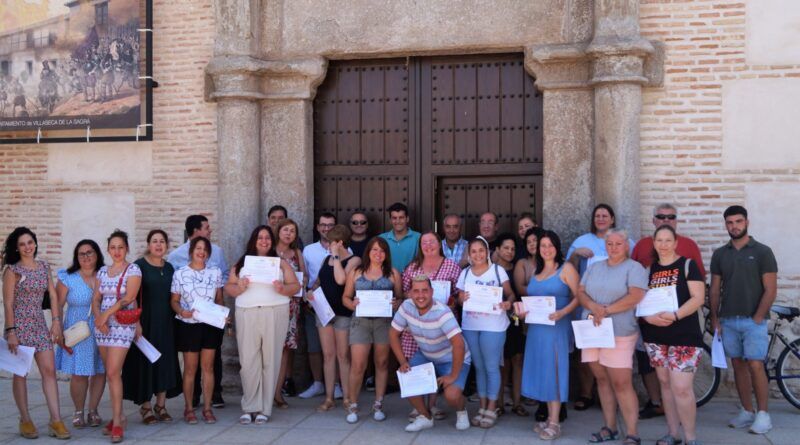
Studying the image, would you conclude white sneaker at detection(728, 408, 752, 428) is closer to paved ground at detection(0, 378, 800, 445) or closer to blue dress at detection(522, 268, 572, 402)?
paved ground at detection(0, 378, 800, 445)

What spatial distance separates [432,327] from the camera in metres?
6.69

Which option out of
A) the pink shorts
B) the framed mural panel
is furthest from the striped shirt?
the framed mural panel

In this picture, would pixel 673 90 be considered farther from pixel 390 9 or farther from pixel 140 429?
pixel 140 429

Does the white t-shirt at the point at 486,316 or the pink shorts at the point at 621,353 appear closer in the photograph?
the pink shorts at the point at 621,353

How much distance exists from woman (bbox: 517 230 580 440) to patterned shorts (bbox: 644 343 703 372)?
2.51 feet

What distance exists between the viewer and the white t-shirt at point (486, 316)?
684cm

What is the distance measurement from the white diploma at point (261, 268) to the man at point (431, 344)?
113 cm

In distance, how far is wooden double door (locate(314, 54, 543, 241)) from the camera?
8.80 meters

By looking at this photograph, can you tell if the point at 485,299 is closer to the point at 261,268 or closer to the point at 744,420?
the point at 261,268

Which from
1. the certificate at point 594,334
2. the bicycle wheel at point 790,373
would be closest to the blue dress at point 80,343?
the certificate at point 594,334

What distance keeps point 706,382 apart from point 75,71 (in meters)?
7.27

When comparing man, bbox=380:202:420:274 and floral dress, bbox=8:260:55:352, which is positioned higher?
man, bbox=380:202:420:274

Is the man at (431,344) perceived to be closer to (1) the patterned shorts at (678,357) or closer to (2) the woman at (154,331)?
(1) the patterned shorts at (678,357)

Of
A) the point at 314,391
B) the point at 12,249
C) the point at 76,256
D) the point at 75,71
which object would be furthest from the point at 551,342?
the point at 75,71
